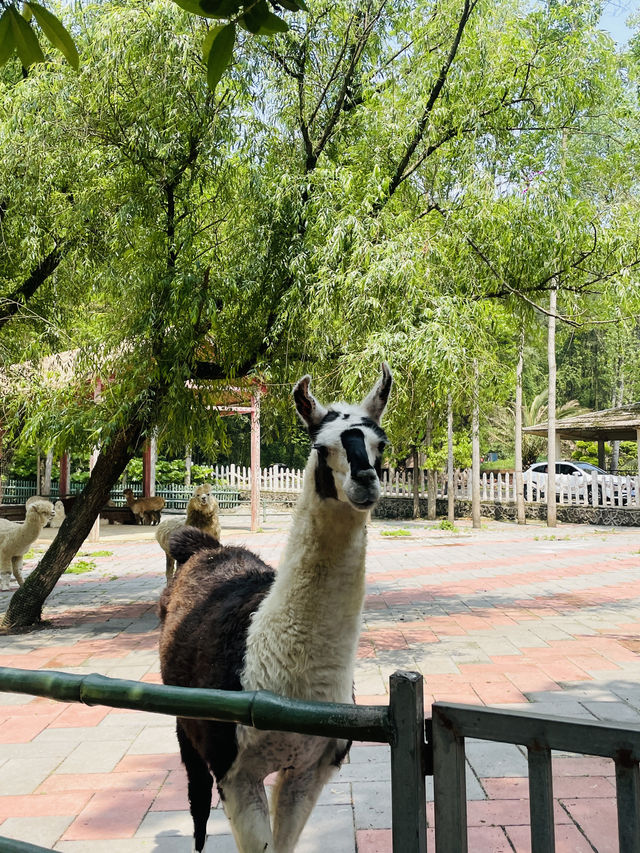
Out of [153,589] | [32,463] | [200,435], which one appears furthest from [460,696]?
[32,463]

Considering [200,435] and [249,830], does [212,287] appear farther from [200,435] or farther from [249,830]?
[249,830]

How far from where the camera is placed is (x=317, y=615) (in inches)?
87.5

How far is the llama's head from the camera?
212cm

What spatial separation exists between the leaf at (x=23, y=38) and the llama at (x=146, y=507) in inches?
732

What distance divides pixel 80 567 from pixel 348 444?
11.1 metres

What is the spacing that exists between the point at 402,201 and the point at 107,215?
3.28 meters

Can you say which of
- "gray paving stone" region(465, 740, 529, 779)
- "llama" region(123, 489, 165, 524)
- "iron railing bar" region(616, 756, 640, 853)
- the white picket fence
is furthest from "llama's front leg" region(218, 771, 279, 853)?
"llama" region(123, 489, 165, 524)

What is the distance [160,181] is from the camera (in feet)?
22.8

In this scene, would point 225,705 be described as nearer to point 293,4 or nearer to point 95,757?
point 293,4

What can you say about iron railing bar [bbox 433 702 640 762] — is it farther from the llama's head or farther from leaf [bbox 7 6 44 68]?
leaf [bbox 7 6 44 68]

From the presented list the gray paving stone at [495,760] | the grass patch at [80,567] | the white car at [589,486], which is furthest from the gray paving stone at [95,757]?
the white car at [589,486]

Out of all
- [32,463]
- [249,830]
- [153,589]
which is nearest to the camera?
[249,830]

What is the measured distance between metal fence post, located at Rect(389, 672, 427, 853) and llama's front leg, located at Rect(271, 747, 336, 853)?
44.7 inches

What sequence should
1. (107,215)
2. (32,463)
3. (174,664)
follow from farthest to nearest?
(32,463)
(107,215)
(174,664)
